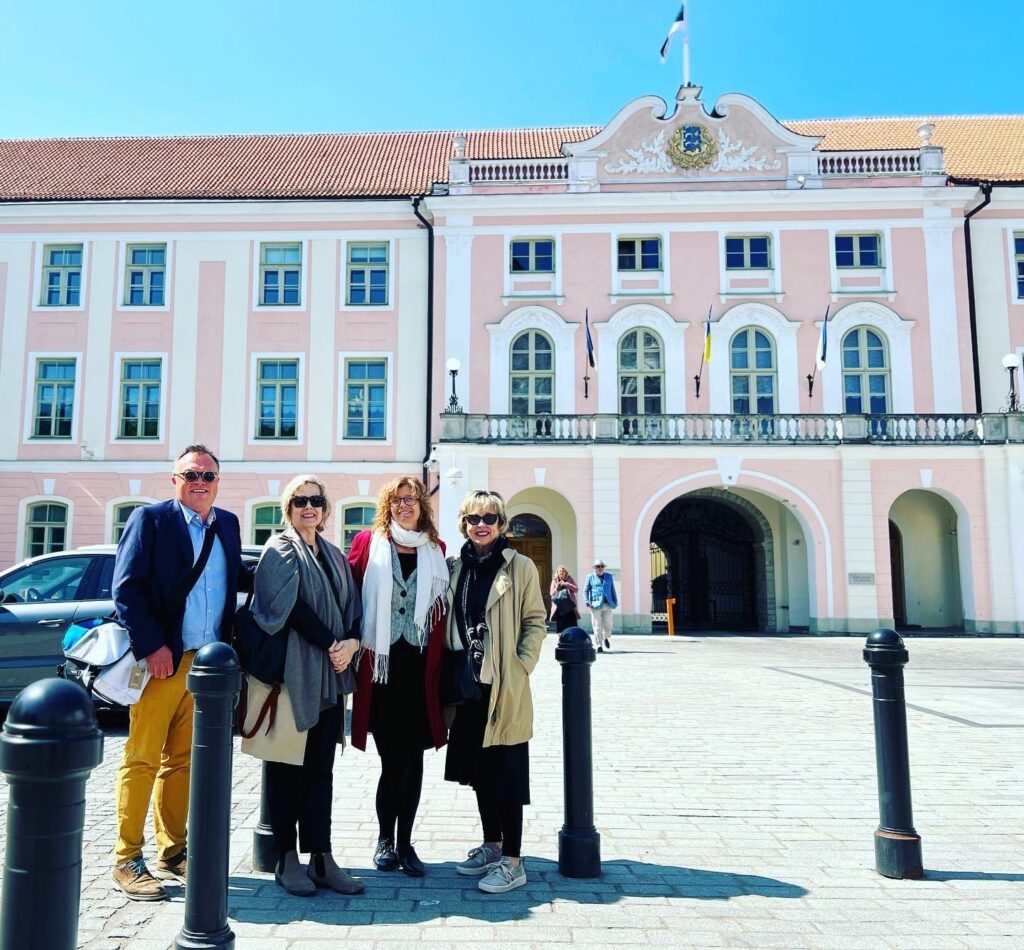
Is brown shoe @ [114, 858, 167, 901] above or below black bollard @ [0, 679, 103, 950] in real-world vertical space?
below

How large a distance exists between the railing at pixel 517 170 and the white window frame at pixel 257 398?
21.2 feet

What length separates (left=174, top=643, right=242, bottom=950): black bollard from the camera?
319 cm

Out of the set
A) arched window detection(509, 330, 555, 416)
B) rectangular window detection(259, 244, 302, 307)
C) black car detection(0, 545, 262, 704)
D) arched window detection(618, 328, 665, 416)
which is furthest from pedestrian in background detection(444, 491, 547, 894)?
rectangular window detection(259, 244, 302, 307)

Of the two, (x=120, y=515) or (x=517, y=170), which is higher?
(x=517, y=170)

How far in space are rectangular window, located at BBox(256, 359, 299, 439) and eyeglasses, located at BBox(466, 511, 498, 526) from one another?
19.7 meters

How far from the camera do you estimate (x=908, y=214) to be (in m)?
22.9

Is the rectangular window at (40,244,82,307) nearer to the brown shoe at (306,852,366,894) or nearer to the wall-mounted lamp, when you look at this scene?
the wall-mounted lamp

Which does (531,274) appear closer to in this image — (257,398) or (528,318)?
A: (528,318)

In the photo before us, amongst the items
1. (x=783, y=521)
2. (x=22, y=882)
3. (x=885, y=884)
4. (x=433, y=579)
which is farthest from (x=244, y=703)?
(x=783, y=521)

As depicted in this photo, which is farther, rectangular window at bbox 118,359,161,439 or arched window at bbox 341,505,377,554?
rectangular window at bbox 118,359,161,439

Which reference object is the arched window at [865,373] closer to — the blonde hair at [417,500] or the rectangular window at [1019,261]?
the rectangular window at [1019,261]

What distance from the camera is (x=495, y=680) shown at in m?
4.18

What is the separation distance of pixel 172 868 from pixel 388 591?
1620 mm

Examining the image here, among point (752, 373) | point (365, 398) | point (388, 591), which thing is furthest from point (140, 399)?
point (388, 591)
